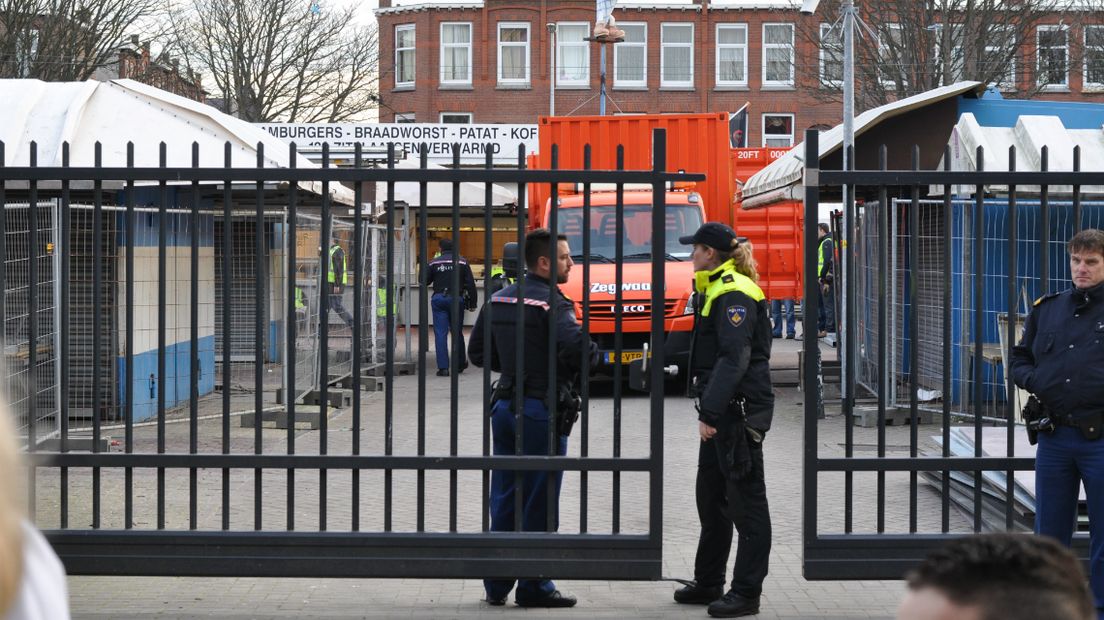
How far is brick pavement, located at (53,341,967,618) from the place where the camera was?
6602 millimetres

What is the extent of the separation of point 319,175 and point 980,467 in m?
3.27

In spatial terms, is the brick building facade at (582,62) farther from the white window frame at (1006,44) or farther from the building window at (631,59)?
the white window frame at (1006,44)

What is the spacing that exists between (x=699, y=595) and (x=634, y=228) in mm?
10201

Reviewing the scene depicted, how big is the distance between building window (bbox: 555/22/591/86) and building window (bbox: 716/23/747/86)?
4855 millimetres

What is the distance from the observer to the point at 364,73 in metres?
44.7

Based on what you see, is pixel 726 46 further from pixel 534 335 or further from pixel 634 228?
pixel 534 335

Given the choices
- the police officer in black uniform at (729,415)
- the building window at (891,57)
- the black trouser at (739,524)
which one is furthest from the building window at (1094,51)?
the black trouser at (739,524)

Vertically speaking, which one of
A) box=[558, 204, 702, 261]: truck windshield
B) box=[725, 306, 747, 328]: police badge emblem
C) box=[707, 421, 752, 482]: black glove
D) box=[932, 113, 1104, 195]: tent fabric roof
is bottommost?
box=[707, 421, 752, 482]: black glove

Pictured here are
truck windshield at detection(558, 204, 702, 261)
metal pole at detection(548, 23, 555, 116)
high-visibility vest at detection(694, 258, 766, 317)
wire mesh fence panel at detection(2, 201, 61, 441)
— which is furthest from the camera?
metal pole at detection(548, 23, 555, 116)

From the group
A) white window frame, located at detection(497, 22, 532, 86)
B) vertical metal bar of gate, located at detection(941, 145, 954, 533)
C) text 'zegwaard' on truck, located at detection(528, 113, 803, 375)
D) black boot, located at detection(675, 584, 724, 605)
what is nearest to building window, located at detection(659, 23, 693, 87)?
white window frame, located at detection(497, 22, 532, 86)

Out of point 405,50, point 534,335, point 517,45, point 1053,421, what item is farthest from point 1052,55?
point 534,335

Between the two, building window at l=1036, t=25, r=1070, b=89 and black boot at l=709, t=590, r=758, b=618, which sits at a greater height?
building window at l=1036, t=25, r=1070, b=89

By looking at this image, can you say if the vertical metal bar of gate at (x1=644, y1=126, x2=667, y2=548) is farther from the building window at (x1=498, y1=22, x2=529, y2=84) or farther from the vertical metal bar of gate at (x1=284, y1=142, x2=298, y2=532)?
the building window at (x1=498, y1=22, x2=529, y2=84)

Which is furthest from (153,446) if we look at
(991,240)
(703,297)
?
(991,240)
